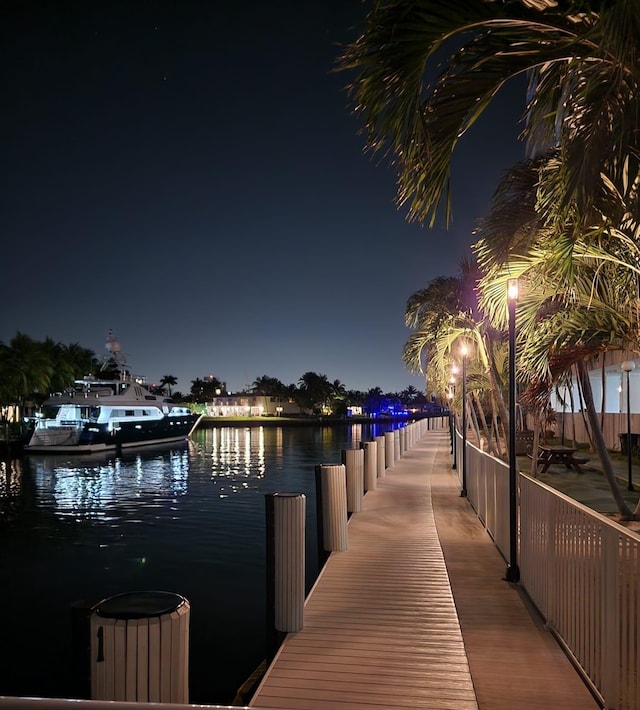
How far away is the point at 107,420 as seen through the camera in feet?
157

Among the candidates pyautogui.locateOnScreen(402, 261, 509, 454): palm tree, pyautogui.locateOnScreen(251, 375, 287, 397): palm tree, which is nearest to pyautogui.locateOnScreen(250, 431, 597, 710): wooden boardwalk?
pyautogui.locateOnScreen(402, 261, 509, 454): palm tree

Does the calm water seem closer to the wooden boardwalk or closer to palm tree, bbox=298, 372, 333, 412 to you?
the wooden boardwalk

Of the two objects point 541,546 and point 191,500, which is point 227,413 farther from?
point 541,546

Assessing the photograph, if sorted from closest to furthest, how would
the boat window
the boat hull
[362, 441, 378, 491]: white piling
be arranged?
[362, 441, 378, 491]: white piling < the boat hull < the boat window

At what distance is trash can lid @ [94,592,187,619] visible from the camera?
→ 3102mm

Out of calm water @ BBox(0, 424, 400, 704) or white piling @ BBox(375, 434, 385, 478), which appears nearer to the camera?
calm water @ BBox(0, 424, 400, 704)

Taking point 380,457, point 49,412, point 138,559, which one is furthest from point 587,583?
point 49,412

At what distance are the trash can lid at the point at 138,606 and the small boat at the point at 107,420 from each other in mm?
43131

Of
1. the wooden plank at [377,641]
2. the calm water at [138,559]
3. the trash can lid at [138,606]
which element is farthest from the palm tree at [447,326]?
the trash can lid at [138,606]

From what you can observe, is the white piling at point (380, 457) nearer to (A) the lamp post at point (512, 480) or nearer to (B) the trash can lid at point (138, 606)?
(A) the lamp post at point (512, 480)

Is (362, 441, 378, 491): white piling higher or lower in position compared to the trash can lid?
lower

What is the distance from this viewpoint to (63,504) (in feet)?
71.8

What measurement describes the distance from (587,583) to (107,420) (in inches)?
1846

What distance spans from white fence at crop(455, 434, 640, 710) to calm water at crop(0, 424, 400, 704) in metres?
3.15
